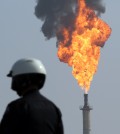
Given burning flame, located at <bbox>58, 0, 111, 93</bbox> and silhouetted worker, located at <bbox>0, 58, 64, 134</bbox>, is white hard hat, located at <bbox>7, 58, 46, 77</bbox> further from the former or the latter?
burning flame, located at <bbox>58, 0, 111, 93</bbox>

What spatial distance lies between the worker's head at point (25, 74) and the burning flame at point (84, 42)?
114318 mm

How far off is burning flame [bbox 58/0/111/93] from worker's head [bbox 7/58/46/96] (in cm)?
11432

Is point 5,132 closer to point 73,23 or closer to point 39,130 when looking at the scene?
point 39,130

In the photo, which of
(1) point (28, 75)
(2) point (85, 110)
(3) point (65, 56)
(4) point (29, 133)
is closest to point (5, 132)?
(4) point (29, 133)

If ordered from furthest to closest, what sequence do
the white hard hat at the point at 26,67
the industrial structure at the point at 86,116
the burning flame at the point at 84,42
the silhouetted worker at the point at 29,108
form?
1. the industrial structure at the point at 86,116
2. the burning flame at the point at 84,42
3. the white hard hat at the point at 26,67
4. the silhouetted worker at the point at 29,108

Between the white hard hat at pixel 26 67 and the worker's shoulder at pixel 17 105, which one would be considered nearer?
the worker's shoulder at pixel 17 105

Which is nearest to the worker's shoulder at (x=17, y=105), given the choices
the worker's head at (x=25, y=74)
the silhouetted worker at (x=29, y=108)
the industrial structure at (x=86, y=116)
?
the silhouetted worker at (x=29, y=108)

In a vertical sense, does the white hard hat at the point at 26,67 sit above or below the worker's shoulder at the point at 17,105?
above

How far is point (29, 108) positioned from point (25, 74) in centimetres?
47

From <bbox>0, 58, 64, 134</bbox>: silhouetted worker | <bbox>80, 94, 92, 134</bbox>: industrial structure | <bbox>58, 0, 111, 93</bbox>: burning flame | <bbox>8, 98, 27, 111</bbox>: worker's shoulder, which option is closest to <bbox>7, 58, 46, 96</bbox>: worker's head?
<bbox>0, 58, 64, 134</bbox>: silhouetted worker

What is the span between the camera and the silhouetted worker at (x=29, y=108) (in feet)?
22.1

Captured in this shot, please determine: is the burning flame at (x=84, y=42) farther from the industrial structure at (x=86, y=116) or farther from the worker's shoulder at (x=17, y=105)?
the worker's shoulder at (x=17, y=105)

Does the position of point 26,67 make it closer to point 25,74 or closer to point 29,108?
point 25,74

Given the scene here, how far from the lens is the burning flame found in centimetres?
12231
